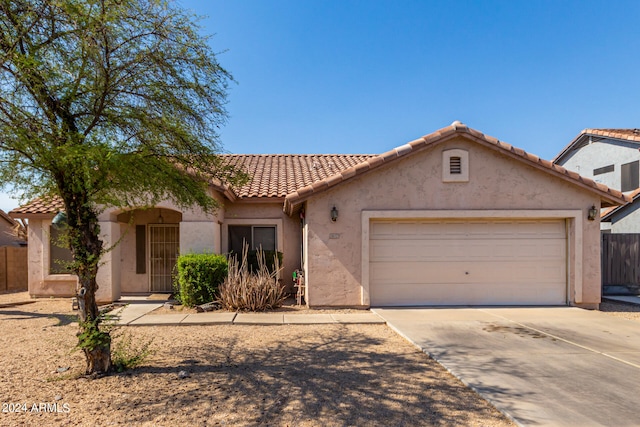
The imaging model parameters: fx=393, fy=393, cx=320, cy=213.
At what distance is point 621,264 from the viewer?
13242 millimetres

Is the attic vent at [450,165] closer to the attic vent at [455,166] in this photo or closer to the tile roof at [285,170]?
the attic vent at [455,166]

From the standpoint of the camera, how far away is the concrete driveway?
4.47m

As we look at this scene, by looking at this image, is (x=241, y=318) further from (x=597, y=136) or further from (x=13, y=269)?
(x=597, y=136)

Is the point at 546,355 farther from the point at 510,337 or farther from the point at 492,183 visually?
the point at 492,183

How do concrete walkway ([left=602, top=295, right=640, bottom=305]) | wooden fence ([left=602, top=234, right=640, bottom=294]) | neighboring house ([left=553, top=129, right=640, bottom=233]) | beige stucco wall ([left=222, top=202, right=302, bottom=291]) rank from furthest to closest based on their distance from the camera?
neighboring house ([left=553, top=129, right=640, bottom=233]) < wooden fence ([left=602, top=234, right=640, bottom=294]) < beige stucco wall ([left=222, top=202, right=302, bottom=291]) < concrete walkway ([left=602, top=295, right=640, bottom=305])

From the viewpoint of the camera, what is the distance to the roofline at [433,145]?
33.3 feet

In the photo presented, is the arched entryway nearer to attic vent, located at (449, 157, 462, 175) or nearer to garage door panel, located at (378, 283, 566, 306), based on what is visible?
garage door panel, located at (378, 283, 566, 306)

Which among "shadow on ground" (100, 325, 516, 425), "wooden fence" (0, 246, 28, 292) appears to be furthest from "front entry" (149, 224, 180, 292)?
"wooden fence" (0, 246, 28, 292)

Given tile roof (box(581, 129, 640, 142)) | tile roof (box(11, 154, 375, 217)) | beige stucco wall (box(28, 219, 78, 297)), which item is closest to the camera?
tile roof (box(11, 154, 375, 217))

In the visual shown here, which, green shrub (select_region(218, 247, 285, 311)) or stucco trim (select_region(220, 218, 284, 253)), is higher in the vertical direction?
stucco trim (select_region(220, 218, 284, 253))

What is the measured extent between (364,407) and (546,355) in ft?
12.3

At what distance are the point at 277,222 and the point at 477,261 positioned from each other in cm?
616

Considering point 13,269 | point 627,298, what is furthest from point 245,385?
point 13,269

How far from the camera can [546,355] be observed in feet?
21.2
